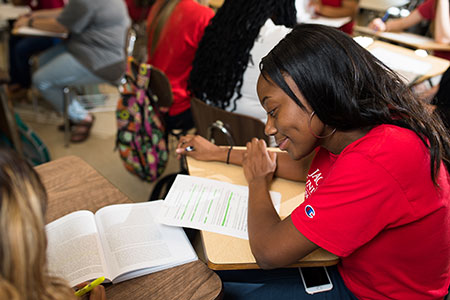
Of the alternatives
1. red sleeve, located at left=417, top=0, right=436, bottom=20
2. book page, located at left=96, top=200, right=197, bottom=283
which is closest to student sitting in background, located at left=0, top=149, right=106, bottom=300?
book page, located at left=96, top=200, right=197, bottom=283

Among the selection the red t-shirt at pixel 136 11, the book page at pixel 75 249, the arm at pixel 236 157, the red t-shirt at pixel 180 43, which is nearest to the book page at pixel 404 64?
the red t-shirt at pixel 180 43

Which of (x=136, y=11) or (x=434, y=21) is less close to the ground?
(x=434, y=21)

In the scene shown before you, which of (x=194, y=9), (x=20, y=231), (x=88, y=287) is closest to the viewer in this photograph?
(x=20, y=231)

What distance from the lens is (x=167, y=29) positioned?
6.43ft

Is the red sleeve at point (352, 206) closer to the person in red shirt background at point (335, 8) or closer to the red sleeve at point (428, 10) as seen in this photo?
the red sleeve at point (428, 10)

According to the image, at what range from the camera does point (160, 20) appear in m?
1.97

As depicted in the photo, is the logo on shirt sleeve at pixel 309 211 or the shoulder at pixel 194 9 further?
the shoulder at pixel 194 9

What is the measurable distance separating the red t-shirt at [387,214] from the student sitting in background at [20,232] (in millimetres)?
514

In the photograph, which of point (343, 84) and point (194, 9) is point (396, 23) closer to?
point (194, 9)

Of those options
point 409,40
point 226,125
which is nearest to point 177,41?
point 226,125

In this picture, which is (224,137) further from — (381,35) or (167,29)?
(381,35)

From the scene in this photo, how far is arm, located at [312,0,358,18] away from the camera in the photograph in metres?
3.55

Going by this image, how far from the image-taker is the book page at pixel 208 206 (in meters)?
0.94

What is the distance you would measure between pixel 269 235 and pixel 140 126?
3.99 ft
